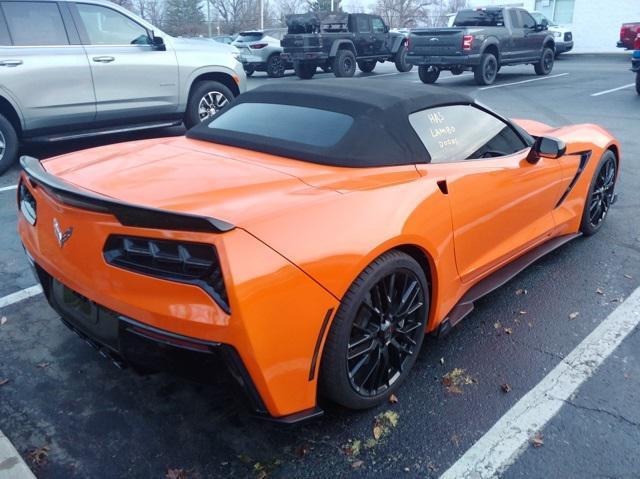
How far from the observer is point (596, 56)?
24.6 m

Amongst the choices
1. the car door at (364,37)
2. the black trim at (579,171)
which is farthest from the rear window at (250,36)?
the black trim at (579,171)

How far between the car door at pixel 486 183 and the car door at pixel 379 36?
14.8m

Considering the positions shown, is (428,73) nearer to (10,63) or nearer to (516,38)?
(516,38)

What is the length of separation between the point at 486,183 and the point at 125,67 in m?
5.36

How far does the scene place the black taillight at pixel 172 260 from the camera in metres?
1.95

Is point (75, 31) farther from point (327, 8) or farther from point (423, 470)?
point (327, 8)

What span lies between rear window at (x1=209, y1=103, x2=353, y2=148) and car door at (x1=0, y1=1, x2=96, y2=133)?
3856 millimetres

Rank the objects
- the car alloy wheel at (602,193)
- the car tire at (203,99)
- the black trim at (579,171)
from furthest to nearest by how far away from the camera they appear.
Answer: the car tire at (203,99), the car alloy wheel at (602,193), the black trim at (579,171)

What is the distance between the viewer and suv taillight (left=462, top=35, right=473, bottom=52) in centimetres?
1362

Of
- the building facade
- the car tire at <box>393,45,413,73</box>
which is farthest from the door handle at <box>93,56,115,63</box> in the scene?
the building facade

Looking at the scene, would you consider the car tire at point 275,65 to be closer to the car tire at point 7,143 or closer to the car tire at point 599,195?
the car tire at point 7,143

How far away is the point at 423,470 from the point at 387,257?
86 cm

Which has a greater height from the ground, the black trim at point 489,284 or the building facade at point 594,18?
the building facade at point 594,18

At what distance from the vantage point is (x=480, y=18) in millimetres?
15273
